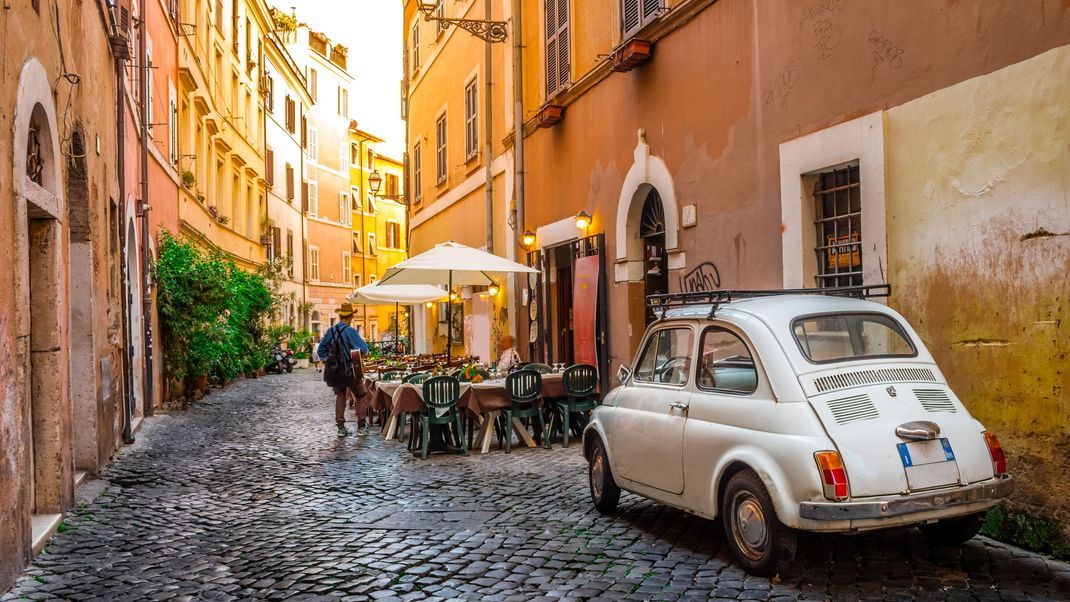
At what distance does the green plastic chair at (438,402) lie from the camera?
9.62m

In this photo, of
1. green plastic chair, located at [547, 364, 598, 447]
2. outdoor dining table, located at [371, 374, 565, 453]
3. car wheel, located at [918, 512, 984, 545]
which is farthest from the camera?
green plastic chair, located at [547, 364, 598, 447]

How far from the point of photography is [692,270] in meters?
9.85

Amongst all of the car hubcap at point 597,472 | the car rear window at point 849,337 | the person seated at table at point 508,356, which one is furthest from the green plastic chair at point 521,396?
the car rear window at point 849,337

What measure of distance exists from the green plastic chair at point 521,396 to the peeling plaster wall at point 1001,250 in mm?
4433

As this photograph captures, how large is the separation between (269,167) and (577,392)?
80.3 ft

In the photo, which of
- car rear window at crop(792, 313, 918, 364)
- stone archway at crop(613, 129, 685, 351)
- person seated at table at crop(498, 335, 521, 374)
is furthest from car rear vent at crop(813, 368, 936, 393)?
person seated at table at crop(498, 335, 521, 374)

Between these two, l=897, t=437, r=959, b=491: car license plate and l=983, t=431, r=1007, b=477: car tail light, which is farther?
l=983, t=431, r=1007, b=477: car tail light

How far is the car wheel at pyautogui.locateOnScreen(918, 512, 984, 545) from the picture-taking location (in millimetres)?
5027

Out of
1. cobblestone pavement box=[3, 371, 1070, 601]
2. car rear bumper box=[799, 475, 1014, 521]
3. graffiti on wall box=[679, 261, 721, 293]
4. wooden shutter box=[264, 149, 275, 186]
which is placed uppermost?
wooden shutter box=[264, 149, 275, 186]

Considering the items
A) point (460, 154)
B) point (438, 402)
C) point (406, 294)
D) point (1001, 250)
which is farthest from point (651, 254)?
point (460, 154)

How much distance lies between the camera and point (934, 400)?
4.89 meters

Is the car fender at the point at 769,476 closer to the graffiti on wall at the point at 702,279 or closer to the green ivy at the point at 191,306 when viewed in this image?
the graffiti on wall at the point at 702,279

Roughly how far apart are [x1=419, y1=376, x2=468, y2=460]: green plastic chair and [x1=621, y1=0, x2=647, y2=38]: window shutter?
494 cm

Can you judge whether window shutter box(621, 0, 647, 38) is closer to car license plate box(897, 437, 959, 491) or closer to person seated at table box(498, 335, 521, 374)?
person seated at table box(498, 335, 521, 374)
